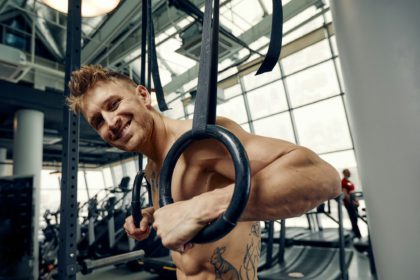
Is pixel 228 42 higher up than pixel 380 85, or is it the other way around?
pixel 228 42

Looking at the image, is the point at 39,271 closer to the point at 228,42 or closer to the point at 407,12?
the point at 228,42

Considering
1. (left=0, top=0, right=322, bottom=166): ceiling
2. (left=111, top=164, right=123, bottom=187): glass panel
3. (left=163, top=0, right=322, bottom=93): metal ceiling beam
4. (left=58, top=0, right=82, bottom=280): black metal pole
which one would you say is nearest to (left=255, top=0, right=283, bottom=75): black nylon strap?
(left=58, top=0, right=82, bottom=280): black metal pole

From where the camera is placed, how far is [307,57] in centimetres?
707

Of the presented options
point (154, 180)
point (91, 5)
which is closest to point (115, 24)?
point (91, 5)

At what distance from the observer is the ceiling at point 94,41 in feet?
16.6

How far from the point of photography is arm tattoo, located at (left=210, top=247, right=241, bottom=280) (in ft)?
2.93

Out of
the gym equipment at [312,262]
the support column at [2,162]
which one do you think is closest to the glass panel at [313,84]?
the gym equipment at [312,262]

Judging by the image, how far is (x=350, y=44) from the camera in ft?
4.87

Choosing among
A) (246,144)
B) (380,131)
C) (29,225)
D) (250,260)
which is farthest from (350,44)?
(29,225)

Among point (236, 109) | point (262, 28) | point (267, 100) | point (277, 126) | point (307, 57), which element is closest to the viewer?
point (262, 28)

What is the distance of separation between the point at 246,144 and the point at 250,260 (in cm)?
43

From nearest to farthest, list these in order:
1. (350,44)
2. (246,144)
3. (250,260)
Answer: (246,144) < (250,260) < (350,44)

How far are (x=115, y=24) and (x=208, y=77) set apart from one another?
4.90 meters

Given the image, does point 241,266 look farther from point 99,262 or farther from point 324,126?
point 324,126
